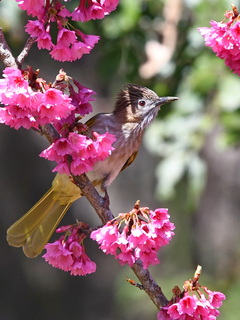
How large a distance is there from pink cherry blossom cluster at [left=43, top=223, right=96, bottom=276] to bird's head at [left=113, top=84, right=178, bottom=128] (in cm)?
132

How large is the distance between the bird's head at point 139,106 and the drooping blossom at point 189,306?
1.47m

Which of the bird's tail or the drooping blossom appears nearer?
the drooping blossom

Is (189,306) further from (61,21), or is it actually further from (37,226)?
(37,226)

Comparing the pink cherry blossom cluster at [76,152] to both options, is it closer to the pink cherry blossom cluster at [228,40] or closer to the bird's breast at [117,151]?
the pink cherry blossom cluster at [228,40]

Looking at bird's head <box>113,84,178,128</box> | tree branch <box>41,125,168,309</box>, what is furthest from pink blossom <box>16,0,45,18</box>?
bird's head <box>113,84,178,128</box>

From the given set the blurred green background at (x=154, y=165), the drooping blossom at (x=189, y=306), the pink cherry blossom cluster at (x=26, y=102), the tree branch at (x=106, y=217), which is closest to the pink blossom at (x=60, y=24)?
the pink cherry blossom cluster at (x=26, y=102)

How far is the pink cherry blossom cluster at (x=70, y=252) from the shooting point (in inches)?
92.9

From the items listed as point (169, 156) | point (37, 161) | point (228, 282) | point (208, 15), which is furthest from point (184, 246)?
point (208, 15)

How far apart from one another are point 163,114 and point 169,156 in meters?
0.23

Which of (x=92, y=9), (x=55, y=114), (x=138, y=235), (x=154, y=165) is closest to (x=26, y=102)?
(x=55, y=114)

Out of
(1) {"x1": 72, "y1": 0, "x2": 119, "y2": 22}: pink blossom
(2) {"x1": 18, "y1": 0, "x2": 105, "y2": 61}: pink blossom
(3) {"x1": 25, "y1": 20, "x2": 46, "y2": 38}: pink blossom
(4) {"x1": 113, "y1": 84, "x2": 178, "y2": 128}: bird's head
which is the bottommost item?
(3) {"x1": 25, "y1": 20, "x2": 46, "y2": 38}: pink blossom

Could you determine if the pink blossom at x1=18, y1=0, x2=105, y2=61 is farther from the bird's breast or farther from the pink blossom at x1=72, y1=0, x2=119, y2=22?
the bird's breast

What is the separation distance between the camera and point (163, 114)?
4.26 m

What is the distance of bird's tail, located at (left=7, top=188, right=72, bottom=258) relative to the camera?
287 cm
